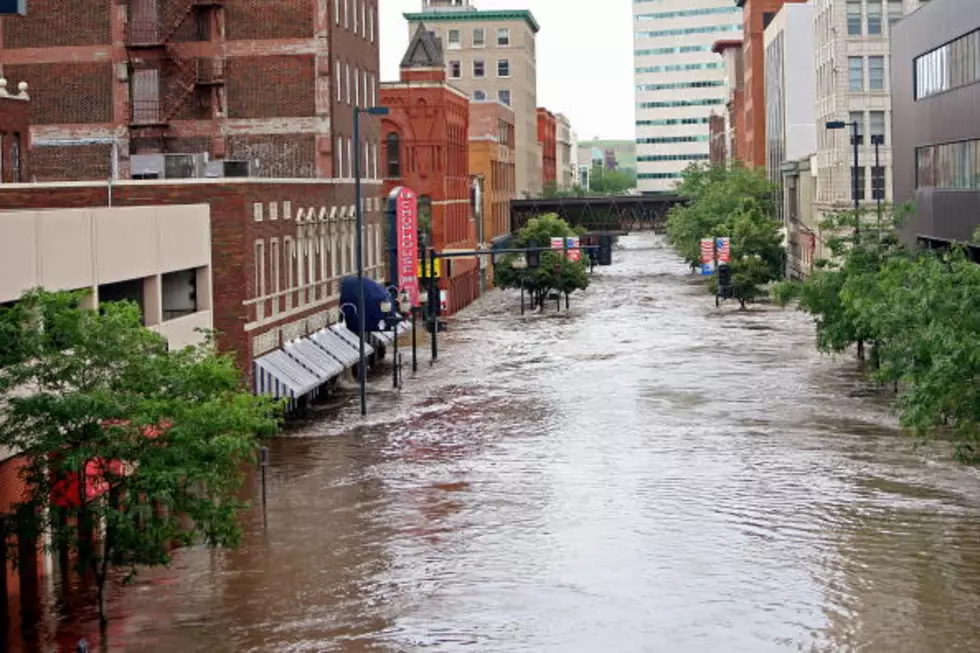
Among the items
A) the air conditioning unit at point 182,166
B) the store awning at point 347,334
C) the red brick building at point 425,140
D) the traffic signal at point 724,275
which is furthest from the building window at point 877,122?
the air conditioning unit at point 182,166

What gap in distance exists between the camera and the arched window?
383 ft

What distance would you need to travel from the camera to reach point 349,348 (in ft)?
231

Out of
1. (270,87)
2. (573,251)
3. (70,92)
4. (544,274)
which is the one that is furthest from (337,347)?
(544,274)

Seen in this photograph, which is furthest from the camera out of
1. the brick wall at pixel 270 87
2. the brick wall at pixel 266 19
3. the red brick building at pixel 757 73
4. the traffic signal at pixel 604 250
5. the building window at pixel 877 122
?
the red brick building at pixel 757 73

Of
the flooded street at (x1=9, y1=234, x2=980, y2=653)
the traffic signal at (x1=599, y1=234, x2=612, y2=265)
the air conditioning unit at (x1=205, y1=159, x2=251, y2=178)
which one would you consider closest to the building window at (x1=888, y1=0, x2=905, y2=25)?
the traffic signal at (x1=599, y1=234, x2=612, y2=265)

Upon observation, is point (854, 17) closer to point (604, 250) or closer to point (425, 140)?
point (425, 140)

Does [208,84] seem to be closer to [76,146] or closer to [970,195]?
[76,146]

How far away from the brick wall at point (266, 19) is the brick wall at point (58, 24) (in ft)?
17.5

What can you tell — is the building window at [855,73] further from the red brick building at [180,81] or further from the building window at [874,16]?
the red brick building at [180,81]

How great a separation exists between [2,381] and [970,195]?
48.7 m

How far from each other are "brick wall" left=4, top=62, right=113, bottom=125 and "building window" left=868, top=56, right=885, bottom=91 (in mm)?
A: 57572

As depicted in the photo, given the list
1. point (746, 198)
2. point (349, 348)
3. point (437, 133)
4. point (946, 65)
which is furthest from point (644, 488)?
point (746, 198)

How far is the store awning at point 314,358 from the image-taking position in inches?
2437

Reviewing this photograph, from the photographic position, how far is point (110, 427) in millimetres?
27516
